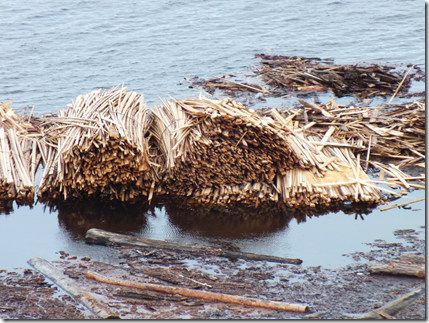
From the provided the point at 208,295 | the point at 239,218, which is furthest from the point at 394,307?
the point at 239,218

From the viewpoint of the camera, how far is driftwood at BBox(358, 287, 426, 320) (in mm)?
4598

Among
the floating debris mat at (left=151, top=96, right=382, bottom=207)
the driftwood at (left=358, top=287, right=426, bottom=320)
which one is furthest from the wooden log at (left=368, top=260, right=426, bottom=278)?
the floating debris mat at (left=151, top=96, right=382, bottom=207)

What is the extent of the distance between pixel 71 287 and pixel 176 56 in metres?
12.7

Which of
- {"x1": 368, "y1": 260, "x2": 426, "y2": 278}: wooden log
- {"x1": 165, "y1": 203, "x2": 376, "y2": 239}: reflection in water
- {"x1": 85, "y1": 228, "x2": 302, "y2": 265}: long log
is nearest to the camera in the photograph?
{"x1": 368, "y1": 260, "x2": 426, "y2": 278}: wooden log

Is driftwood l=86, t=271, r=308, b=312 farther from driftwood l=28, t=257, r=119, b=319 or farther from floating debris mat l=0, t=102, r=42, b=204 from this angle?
floating debris mat l=0, t=102, r=42, b=204

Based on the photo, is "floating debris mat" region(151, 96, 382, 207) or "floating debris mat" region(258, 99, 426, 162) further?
"floating debris mat" region(258, 99, 426, 162)

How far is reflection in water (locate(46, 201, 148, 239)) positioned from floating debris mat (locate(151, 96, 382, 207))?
662mm

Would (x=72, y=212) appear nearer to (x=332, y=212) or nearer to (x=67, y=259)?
(x=67, y=259)

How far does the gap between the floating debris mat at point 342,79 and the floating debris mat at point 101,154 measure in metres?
5.84

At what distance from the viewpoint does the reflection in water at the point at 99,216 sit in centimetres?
720

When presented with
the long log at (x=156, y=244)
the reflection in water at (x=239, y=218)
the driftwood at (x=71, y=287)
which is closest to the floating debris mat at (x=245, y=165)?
the reflection in water at (x=239, y=218)

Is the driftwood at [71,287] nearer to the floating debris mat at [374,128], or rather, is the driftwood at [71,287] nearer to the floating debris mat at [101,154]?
the floating debris mat at [101,154]

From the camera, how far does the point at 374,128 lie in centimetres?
898

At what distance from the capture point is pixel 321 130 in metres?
8.81
